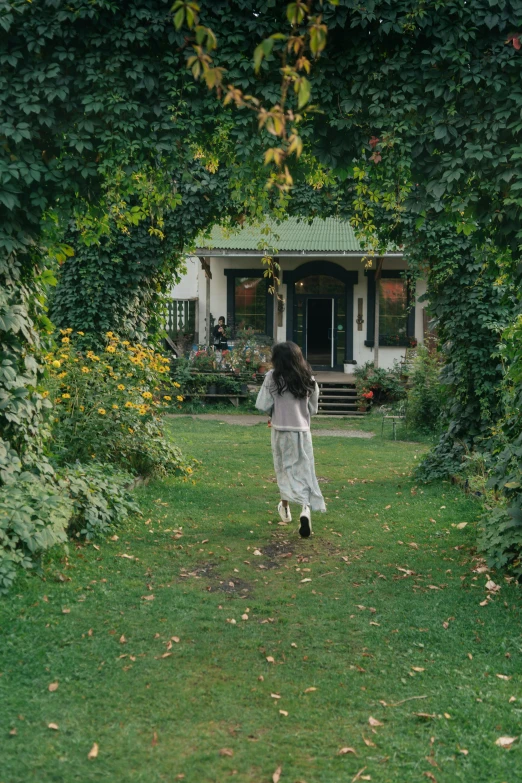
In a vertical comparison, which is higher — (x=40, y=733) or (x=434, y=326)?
(x=434, y=326)

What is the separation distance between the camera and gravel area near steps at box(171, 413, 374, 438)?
1490 centimetres

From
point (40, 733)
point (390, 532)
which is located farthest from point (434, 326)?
point (40, 733)

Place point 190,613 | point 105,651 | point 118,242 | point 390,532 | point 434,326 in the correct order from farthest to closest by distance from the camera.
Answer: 1. point 118,242
2. point 434,326
3. point 390,532
4. point 190,613
5. point 105,651

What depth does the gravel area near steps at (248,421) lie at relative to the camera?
14898 millimetres

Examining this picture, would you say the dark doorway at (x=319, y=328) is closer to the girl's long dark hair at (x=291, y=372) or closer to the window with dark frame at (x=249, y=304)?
the window with dark frame at (x=249, y=304)

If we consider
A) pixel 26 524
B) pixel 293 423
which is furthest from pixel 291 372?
pixel 26 524

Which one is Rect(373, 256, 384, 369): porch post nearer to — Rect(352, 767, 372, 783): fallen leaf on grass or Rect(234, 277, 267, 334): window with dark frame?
Rect(234, 277, 267, 334): window with dark frame

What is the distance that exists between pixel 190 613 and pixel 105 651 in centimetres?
Answer: 76

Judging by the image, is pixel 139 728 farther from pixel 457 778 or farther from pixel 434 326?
pixel 434 326

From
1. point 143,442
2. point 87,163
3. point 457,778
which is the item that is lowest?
point 457,778

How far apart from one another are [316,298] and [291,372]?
1503 cm

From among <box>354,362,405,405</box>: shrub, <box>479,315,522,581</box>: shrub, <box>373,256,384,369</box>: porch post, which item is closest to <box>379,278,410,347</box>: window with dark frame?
<box>373,256,384,369</box>: porch post

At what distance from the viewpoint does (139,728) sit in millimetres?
3305

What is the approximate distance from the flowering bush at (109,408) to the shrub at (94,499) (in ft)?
1.78
